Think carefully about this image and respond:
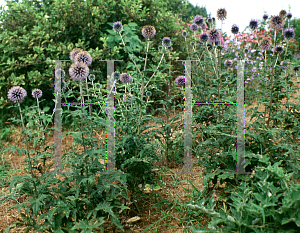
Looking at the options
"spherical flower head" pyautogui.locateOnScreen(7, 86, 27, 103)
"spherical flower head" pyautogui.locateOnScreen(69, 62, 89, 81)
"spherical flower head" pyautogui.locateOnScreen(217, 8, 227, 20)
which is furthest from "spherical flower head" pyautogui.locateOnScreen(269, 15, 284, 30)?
"spherical flower head" pyautogui.locateOnScreen(7, 86, 27, 103)

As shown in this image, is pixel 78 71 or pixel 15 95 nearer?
pixel 78 71

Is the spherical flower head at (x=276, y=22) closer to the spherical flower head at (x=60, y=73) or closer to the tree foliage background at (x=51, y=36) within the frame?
the tree foliage background at (x=51, y=36)

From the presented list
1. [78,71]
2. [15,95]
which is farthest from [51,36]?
[78,71]

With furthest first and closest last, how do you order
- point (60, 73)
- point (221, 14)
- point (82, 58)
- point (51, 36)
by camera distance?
point (51, 36), point (221, 14), point (60, 73), point (82, 58)

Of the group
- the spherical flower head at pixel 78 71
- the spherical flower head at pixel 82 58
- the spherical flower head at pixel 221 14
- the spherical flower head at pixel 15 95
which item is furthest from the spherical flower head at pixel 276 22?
the spherical flower head at pixel 15 95

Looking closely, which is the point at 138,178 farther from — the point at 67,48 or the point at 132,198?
the point at 67,48

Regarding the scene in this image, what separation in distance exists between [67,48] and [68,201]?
375 centimetres

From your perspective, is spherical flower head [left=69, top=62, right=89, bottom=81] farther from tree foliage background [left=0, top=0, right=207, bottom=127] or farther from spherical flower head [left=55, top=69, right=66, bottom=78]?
tree foliage background [left=0, top=0, right=207, bottom=127]

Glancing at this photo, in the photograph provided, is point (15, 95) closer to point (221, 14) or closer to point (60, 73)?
point (60, 73)

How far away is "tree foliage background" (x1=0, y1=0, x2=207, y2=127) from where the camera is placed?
16.2 feet

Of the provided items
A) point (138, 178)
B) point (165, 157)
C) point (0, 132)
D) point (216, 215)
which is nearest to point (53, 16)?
point (0, 132)

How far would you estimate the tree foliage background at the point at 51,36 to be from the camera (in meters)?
4.93

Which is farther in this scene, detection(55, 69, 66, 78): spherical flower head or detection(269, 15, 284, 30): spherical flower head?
detection(269, 15, 284, 30): spherical flower head

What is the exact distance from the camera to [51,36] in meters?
5.14
